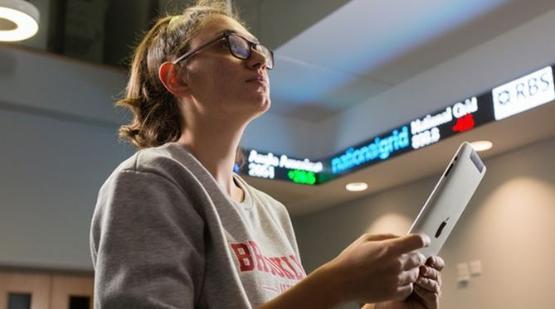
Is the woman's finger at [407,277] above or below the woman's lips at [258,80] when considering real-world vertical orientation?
below

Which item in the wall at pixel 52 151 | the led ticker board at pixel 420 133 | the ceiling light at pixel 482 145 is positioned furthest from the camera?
the wall at pixel 52 151

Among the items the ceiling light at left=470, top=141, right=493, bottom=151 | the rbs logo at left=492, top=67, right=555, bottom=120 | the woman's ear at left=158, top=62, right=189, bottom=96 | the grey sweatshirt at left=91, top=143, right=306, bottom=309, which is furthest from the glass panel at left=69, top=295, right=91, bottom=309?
the grey sweatshirt at left=91, top=143, right=306, bottom=309

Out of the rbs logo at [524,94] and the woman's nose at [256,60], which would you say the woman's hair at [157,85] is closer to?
the woman's nose at [256,60]

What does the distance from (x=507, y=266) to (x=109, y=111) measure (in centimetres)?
280

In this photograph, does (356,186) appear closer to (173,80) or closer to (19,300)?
(19,300)

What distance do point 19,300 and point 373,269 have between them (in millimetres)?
4090

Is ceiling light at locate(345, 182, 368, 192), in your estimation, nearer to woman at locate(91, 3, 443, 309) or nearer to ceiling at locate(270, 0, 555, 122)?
ceiling at locate(270, 0, 555, 122)

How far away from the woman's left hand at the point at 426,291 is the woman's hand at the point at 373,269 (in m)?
0.25

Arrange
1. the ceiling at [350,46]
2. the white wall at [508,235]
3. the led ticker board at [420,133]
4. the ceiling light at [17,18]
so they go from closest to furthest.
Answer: the ceiling light at [17,18] → the led ticker board at [420,133] → the ceiling at [350,46] → the white wall at [508,235]

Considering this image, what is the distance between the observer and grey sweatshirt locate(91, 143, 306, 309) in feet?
2.59

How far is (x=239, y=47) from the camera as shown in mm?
1130

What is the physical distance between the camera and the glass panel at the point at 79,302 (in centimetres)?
450

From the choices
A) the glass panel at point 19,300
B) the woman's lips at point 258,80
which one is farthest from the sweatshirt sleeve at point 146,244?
the glass panel at point 19,300

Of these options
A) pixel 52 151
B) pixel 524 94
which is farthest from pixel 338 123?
pixel 52 151
